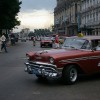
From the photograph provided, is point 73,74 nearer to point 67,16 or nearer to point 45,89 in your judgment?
point 45,89

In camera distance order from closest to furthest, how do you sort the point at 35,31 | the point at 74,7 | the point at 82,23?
1. the point at 82,23
2. the point at 74,7
3. the point at 35,31

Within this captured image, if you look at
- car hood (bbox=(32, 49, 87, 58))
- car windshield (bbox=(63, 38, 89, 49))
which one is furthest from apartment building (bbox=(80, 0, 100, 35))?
car hood (bbox=(32, 49, 87, 58))

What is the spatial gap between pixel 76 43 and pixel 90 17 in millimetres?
81644

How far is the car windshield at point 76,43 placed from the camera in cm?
1259

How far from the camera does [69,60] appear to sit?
1160 centimetres

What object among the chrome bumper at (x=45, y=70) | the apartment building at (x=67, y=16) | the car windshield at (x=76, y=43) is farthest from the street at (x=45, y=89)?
the apartment building at (x=67, y=16)

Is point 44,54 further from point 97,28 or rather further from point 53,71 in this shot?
point 97,28

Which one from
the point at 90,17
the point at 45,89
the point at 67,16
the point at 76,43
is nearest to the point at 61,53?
the point at 76,43

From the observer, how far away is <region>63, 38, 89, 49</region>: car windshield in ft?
41.3

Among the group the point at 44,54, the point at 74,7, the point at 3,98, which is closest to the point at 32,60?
the point at 44,54

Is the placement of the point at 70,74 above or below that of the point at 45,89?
above

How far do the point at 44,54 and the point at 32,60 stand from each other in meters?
0.68

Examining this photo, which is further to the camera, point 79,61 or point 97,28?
point 97,28

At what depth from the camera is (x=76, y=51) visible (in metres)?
12.2
